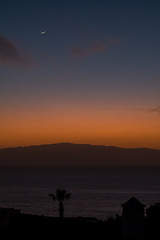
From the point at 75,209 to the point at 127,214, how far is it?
277 feet

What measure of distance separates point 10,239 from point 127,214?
6855mm

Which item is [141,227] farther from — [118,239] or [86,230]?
[86,230]

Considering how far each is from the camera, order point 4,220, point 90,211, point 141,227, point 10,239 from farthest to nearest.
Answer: point 90,211 → point 4,220 → point 141,227 → point 10,239

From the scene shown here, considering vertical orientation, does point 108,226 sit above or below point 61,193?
below

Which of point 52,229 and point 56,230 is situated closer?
point 56,230

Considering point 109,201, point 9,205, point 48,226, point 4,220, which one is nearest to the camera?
point 4,220

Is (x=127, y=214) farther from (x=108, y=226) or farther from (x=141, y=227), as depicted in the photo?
(x=108, y=226)

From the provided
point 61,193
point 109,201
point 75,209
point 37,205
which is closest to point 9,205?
point 37,205

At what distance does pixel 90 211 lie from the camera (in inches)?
3802

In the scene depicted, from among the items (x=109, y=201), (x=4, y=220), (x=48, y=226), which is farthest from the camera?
(x=109, y=201)

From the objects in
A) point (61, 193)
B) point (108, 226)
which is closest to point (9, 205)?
point (61, 193)

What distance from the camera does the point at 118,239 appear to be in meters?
18.5

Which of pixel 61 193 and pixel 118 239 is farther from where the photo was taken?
pixel 61 193

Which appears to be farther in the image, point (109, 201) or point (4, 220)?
point (109, 201)
